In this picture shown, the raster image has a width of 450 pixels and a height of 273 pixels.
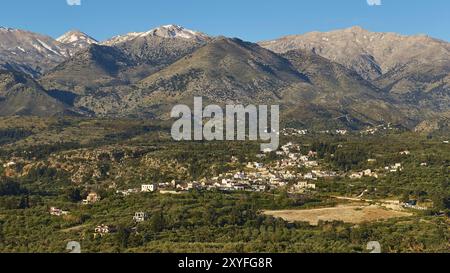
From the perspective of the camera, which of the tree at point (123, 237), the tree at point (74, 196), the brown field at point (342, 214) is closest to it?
the tree at point (123, 237)

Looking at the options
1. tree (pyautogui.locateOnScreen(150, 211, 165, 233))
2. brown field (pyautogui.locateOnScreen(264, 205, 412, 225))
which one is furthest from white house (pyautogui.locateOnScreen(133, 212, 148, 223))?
brown field (pyautogui.locateOnScreen(264, 205, 412, 225))

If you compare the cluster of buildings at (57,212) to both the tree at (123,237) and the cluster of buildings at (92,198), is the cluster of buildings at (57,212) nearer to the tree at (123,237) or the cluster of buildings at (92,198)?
the cluster of buildings at (92,198)

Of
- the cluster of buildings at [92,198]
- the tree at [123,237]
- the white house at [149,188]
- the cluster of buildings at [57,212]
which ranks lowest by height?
the tree at [123,237]

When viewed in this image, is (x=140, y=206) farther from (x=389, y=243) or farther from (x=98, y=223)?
(x=389, y=243)

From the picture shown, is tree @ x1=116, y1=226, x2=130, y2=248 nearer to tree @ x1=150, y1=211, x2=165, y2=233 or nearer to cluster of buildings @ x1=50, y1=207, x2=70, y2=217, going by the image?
tree @ x1=150, y1=211, x2=165, y2=233

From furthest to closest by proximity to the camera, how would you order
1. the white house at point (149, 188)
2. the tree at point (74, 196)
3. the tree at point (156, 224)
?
1. the white house at point (149, 188)
2. the tree at point (74, 196)
3. the tree at point (156, 224)

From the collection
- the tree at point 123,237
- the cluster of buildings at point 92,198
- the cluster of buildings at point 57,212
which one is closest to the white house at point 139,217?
the tree at point 123,237

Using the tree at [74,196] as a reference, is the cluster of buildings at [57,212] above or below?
below

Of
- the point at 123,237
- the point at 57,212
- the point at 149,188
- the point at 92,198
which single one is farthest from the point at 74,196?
the point at 123,237
